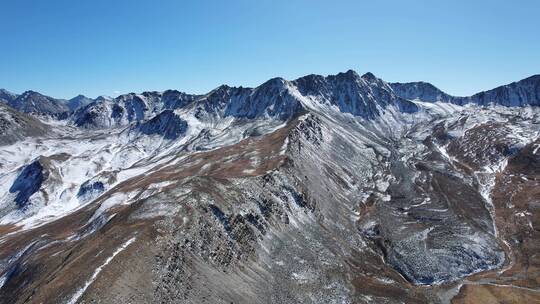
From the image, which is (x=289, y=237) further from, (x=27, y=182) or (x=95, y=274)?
(x=27, y=182)

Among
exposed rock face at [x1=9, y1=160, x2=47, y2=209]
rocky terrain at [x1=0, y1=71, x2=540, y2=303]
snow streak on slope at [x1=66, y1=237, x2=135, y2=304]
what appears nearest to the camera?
snow streak on slope at [x1=66, y1=237, x2=135, y2=304]

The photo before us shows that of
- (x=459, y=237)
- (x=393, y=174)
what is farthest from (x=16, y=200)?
(x=459, y=237)

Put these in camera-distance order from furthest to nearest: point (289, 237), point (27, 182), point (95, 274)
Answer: point (27, 182), point (289, 237), point (95, 274)

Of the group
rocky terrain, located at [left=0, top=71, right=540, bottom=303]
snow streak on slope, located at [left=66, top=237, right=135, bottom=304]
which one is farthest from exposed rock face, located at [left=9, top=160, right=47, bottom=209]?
snow streak on slope, located at [left=66, top=237, right=135, bottom=304]

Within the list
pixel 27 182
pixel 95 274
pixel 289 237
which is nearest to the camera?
pixel 95 274

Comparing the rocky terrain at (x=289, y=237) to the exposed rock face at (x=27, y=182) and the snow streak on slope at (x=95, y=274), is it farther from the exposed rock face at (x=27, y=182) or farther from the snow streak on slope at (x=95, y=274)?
the exposed rock face at (x=27, y=182)

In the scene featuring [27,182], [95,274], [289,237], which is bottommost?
[289,237]

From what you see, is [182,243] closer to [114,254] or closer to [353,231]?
[114,254]

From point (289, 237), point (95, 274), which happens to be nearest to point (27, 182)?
point (289, 237)

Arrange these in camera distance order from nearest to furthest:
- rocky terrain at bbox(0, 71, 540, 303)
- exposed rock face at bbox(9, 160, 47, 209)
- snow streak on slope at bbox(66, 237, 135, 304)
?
1. snow streak on slope at bbox(66, 237, 135, 304)
2. rocky terrain at bbox(0, 71, 540, 303)
3. exposed rock face at bbox(9, 160, 47, 209)

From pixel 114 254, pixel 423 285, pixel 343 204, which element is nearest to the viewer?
pixel 114 254

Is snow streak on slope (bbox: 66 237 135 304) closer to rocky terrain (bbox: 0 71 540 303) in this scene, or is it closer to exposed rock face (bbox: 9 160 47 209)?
rocky terrain (bbox: 0 71 540 303)
